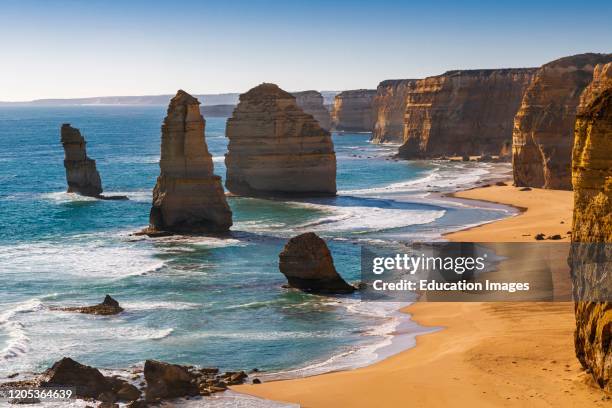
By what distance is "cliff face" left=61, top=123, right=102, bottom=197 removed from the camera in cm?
7000

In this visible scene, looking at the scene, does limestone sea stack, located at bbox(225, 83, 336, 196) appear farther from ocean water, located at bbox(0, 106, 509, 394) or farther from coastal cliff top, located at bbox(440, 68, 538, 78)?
coastal cliff top, located at bbox(440, 68, 538, 78)

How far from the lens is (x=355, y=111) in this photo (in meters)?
191

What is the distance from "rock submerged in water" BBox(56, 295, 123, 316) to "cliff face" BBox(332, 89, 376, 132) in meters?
157

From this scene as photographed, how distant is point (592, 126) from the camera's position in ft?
68.8

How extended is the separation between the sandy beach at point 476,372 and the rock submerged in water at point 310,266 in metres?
4.79

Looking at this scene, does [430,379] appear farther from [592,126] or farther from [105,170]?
[105,170]

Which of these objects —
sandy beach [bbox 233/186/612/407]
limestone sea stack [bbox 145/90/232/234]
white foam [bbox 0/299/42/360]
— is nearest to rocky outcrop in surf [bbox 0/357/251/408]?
sandy beach [bbox 233/186/612/407]

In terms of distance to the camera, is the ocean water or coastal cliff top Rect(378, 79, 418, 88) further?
coastal cliff top Rect(378, 79, 418, 88)

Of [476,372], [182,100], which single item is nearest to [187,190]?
[182,100]

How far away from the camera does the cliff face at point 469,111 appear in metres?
110

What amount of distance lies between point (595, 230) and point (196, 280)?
2241cm

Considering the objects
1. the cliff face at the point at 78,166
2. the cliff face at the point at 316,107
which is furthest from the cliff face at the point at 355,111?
the cliff face at the point at 78,166

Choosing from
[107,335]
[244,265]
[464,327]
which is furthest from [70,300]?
[464,327]

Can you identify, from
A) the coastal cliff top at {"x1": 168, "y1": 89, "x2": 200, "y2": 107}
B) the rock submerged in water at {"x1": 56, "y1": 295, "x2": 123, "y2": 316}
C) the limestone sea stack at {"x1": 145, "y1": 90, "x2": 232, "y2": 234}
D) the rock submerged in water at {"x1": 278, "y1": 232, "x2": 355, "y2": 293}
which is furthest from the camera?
the coastal cliff top at {"x1": 168, "y1": 89, "x2": 200, "y2": 107}
